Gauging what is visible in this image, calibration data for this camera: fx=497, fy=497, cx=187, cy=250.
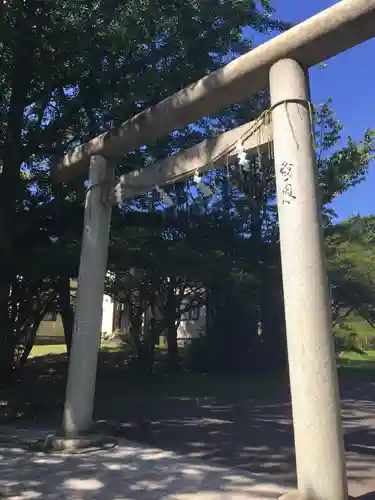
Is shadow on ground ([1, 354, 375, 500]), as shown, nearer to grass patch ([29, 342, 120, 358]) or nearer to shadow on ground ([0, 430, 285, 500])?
shadow on ground ([0, 430, 285, 500])

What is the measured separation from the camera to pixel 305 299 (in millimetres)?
4258

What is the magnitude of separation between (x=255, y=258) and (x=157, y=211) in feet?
13.5

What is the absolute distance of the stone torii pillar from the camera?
401 cm

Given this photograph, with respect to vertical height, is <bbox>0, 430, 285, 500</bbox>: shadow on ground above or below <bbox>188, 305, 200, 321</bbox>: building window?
below

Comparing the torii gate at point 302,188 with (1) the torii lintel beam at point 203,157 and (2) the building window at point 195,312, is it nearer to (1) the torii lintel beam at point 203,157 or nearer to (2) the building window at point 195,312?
(1) the torii lintel beam at point 203,157

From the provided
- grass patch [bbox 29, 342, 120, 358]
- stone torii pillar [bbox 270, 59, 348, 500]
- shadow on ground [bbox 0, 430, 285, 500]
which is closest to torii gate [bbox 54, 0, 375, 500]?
stone torii pillar [bbox 270, 59, 348, 500]

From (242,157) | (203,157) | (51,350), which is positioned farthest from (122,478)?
(51,350)

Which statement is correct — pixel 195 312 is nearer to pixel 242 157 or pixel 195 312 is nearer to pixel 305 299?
pixel 242 157

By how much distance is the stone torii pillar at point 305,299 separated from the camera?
401cm

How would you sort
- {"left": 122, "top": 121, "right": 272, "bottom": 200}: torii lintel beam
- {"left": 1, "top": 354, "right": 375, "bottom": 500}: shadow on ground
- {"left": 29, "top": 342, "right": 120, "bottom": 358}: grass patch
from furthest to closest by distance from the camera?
{"left": 29, "top": 342, "right": 120, "bottom": 358}: grass patch, {"left": 1, "top": 354, "right": 375, "bottom": 500}: shadow on ground, {"left": 122, "top": 121, "right": 272, "bottom": 200}: torii lintel beam

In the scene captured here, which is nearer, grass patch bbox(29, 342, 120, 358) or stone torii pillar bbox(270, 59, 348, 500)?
stone torii pillar bbox(270, 59, 348, 500)

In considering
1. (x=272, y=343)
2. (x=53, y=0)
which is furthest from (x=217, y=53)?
(x=272, y=343)

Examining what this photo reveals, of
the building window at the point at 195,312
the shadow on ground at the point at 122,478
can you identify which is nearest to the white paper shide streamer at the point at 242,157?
the shadow on ground at the point at 122,478

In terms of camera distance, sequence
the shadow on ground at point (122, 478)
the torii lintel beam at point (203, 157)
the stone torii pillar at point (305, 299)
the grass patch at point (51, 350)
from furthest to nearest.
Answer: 1. the grass patch at point (51, 350)
2. the torii lintel beam at point (203, 157)
3. the shadow on ground at point (122, 478)
4. the stone torii pillar at point (305, 299)
